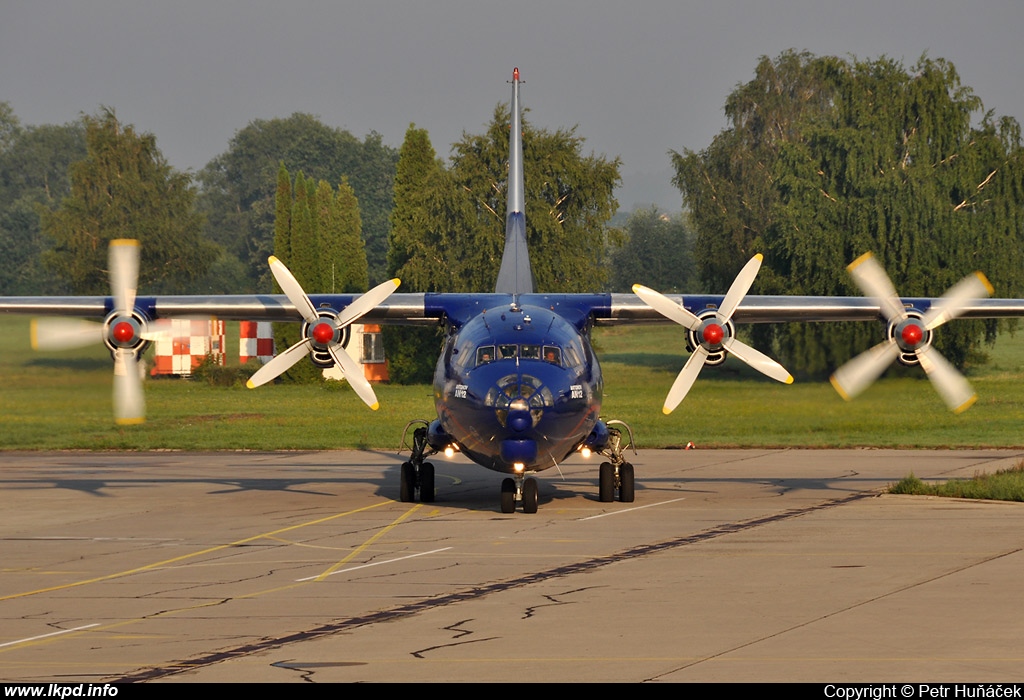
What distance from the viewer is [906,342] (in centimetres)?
2405

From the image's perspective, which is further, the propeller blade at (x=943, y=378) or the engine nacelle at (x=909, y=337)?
the engine nacelle at (x=909, y=337)

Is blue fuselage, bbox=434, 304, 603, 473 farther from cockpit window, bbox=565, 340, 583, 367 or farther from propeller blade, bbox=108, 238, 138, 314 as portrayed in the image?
propeller blade, bbox=108, 238, 138, 314

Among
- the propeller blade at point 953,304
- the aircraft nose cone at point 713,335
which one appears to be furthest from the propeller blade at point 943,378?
the aircraft nose cone at point 713,335

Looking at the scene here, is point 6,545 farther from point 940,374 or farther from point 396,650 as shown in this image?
point 940,374

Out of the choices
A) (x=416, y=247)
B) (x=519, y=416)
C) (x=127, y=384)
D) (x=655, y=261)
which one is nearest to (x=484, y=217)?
(x=416, y=247)

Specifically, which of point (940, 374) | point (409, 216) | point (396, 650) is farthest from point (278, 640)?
point (409, 216)

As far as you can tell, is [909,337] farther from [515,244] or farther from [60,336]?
[60,336]

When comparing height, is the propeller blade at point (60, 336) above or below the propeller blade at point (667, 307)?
below

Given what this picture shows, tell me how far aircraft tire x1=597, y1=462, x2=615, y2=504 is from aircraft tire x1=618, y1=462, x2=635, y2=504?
16 centimetres

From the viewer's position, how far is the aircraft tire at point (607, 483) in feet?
78.9

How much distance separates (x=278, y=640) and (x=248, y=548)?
6.78 m

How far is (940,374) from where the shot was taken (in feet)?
79.6

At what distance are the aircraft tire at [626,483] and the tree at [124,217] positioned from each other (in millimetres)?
57318

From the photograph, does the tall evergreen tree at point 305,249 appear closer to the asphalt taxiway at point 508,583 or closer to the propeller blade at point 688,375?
the asphalt taxiway at point 508,583
